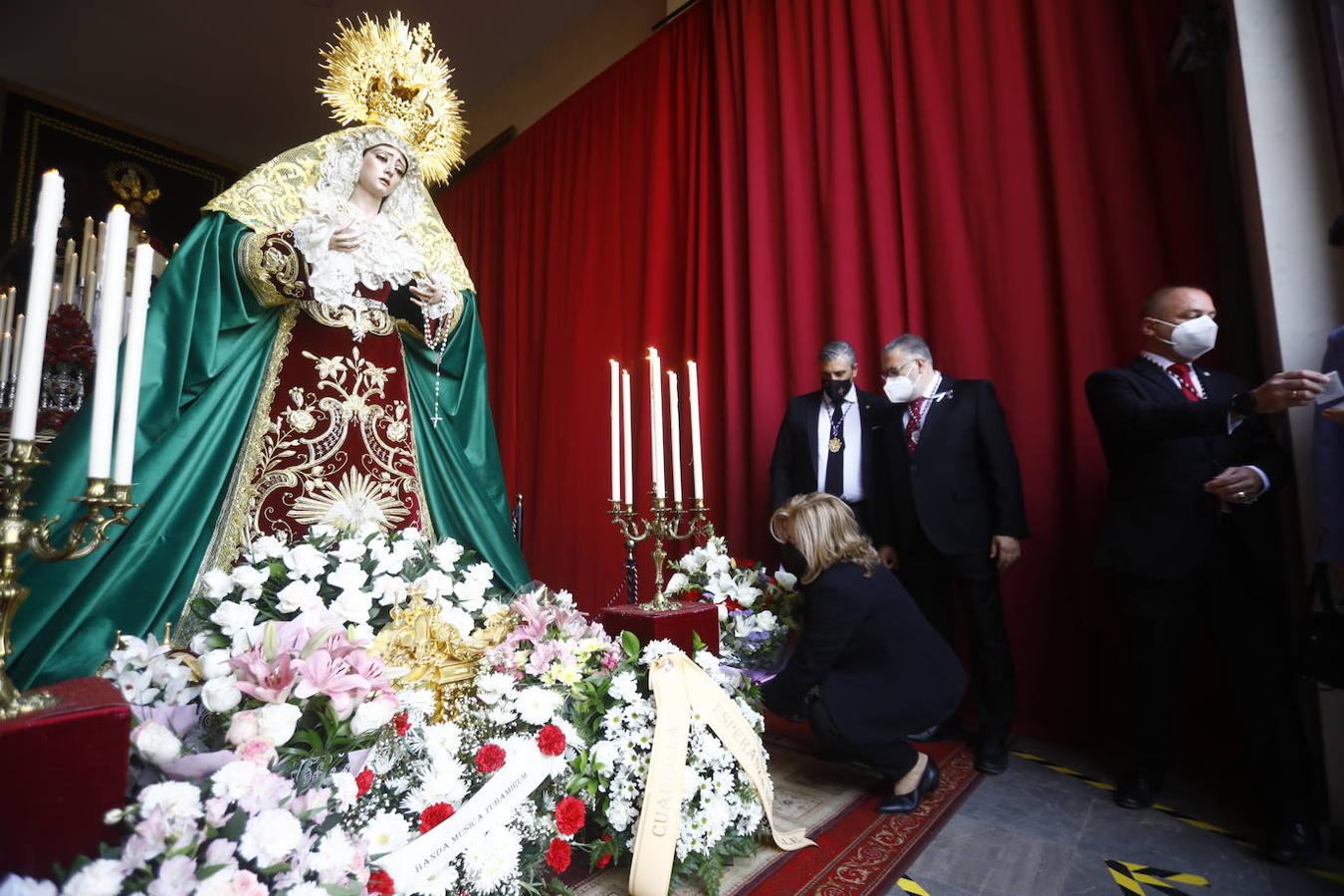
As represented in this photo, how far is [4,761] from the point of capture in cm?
73

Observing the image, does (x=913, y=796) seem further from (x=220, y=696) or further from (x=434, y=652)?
(x=220, y=696)

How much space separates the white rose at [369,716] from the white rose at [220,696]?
0.18 m

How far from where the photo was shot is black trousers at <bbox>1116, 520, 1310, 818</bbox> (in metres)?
1.78

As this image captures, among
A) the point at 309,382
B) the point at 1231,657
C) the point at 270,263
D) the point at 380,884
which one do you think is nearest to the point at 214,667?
the point at 380,884

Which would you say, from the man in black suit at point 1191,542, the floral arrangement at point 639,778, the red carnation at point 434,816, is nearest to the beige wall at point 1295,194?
the man in black suit at point 1191,542

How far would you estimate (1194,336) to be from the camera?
6.64ft

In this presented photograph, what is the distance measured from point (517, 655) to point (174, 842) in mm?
743

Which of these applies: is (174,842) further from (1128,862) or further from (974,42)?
(974,42)

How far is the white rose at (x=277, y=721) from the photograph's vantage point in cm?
102

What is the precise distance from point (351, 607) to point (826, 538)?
51.2 inches

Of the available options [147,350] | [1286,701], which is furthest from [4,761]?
[1286,701]

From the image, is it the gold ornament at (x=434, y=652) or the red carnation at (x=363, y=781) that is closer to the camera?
the red carnation at (x=363, y=781)

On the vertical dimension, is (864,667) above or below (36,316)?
below

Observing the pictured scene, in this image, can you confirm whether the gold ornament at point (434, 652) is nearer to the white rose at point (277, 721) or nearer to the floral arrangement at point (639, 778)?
the floral arrangement at point (639, 778)
